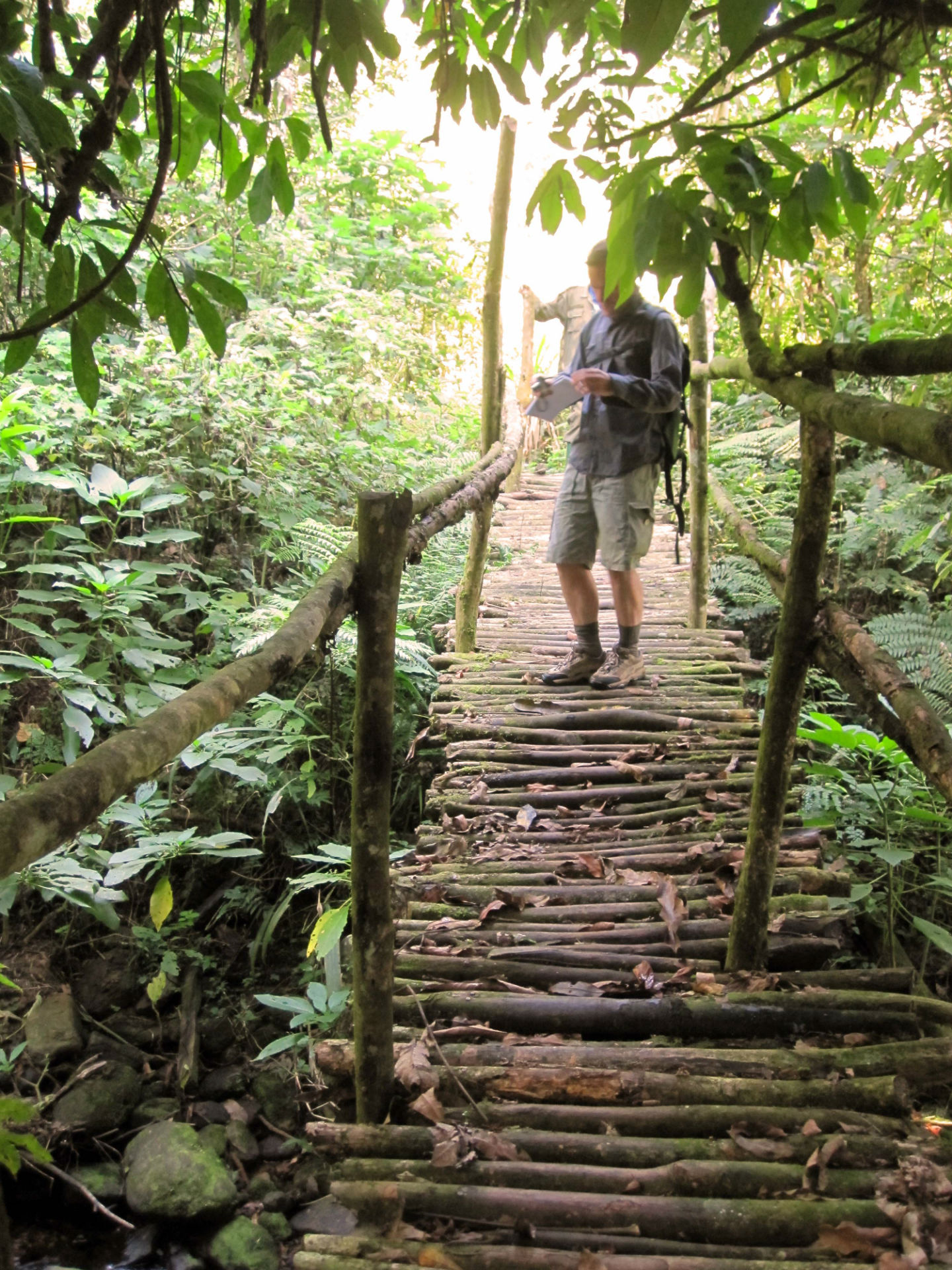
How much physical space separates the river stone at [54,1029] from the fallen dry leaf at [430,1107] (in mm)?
2932

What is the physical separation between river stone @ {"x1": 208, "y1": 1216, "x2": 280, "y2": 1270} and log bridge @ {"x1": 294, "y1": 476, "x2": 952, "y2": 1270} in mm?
1670

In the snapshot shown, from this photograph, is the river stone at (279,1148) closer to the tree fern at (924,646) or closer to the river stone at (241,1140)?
the river stone at (241,1140)

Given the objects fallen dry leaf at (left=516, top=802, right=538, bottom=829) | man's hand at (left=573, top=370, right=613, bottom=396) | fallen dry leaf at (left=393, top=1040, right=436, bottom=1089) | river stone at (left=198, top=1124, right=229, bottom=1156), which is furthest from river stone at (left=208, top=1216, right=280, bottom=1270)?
man's hand at (left=573, top=370, right=613, bottom=396)

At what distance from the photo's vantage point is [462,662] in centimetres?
434

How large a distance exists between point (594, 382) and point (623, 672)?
4.27 feet

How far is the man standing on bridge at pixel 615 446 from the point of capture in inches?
133

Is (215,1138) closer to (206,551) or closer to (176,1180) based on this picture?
(176,1180)

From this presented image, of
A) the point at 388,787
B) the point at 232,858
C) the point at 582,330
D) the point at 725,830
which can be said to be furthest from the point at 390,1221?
the point at 232,858

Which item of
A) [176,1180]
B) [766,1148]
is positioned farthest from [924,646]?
[176,1180]

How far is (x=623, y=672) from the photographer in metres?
4.01

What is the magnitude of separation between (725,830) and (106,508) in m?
3.95

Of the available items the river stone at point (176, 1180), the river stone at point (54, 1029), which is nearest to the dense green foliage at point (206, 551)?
the river stone at point (54, 1029)

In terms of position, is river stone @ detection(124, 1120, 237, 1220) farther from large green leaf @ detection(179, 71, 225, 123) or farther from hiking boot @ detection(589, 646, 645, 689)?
large green leaf @ detection(179, 71, 225, 123)

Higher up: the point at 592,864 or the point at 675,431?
the point at 675,431
